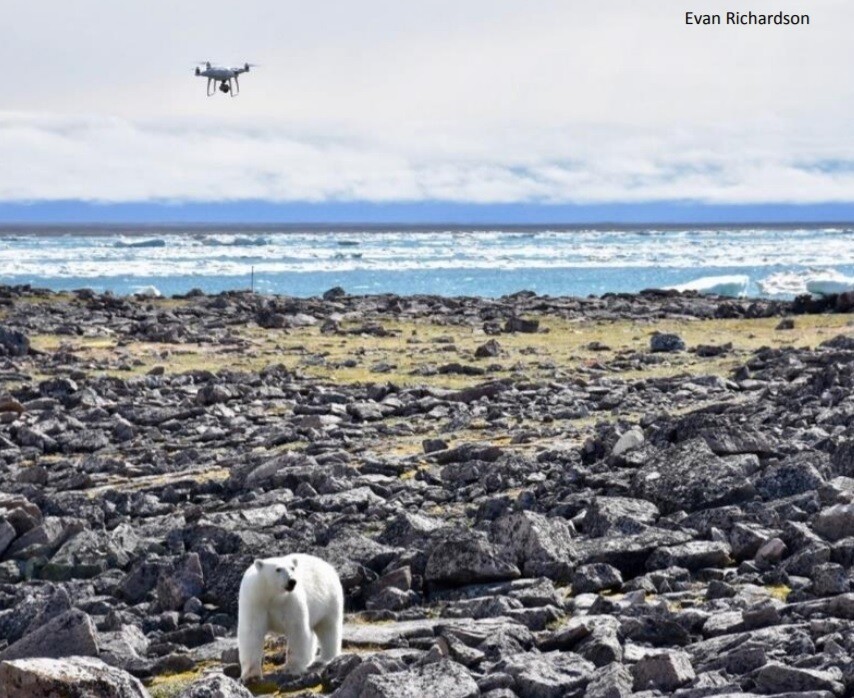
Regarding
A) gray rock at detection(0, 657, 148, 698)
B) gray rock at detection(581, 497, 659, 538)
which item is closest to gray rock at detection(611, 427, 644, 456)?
gray rock at detection(581, 497, 659, 538)

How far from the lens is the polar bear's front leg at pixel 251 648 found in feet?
28.0

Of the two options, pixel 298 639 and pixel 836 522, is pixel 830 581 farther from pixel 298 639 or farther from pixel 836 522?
pixel 298 639

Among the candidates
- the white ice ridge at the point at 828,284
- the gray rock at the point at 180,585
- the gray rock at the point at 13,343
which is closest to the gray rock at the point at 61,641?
the gray rock at the point at 180,585

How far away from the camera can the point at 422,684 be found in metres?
7.25

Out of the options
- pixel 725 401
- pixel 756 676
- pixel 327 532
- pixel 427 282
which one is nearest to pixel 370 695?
pixel 756 676

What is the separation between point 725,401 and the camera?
1964cm

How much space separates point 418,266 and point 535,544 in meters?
96.0

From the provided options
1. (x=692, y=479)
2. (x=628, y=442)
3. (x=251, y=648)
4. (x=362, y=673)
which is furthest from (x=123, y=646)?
(x=628, y=442)

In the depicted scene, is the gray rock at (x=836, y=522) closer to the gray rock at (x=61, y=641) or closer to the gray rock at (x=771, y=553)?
the gray rock at (x=771, y=553)

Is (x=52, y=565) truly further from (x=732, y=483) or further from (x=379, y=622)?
(x=732, y=483)

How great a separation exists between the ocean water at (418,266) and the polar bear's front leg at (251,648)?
54972 mm

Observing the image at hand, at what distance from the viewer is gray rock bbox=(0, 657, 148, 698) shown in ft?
21.2

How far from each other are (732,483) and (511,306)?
3362 centimetres

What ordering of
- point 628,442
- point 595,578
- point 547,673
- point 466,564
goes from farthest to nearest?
point 628,442 < point 466,564 < point 595,578 < point 547,673
